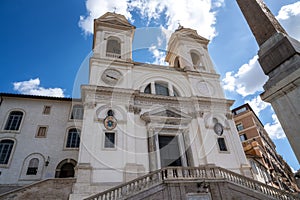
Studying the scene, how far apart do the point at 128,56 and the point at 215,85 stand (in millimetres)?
10080

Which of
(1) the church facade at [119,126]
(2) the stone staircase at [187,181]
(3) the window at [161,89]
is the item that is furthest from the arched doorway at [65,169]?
(3) the window at [161,89]

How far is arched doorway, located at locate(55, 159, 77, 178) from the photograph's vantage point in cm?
1675

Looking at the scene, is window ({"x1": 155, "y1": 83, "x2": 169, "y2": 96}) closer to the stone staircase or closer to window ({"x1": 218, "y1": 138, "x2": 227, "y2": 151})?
window ({"x1": 218, "y1": 138, "x2": 227, "y2": 151})

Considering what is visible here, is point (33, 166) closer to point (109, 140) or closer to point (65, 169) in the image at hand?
point (65, 169)

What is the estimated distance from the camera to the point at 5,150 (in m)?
16.6

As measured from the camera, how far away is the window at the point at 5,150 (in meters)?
16.3

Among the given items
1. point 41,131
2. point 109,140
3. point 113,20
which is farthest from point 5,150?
point 113,20

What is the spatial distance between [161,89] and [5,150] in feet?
49.5

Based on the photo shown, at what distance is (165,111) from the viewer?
16.9 metres

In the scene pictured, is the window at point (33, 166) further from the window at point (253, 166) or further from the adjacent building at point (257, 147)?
the adjacent building at point (257, 147)

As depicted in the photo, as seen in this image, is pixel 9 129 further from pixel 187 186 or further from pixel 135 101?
pixel 187 186

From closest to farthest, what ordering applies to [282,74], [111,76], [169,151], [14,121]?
[282,74], [169,151], [111,76], [14,121]

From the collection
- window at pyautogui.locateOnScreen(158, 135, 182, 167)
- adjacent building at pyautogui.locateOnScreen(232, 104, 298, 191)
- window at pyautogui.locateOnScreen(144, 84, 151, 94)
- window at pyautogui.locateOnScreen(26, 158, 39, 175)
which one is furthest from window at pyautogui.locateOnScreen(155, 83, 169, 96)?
window at pyautogui.locateOnScreen(26, 158, 39, 175)

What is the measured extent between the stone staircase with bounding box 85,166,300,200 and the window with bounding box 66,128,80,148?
403 inches
